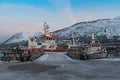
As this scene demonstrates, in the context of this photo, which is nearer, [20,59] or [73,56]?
[20,59]

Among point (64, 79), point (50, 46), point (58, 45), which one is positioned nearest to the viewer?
point (64, 79)

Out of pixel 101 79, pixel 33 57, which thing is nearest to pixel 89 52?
pixel 33 57

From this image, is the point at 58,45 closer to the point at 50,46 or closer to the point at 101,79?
the point at 50,46

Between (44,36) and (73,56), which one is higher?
(44,36)

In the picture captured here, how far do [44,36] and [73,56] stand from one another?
147 ft

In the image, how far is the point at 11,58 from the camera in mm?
70562

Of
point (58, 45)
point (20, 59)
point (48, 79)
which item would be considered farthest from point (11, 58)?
point (58, 45)

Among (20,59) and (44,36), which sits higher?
(44,36)

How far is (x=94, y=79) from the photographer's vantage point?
31.6 metres

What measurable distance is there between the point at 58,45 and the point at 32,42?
11565 millimetres

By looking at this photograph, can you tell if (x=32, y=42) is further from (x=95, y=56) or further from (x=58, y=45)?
(x=95, y=56)

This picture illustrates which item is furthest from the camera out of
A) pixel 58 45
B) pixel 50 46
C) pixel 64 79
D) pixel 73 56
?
pixel 58 45

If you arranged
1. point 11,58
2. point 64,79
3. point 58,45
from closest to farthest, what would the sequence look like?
point 64,79, point 11,58, point 58,45

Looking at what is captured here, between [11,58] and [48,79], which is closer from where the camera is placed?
[48,79]
